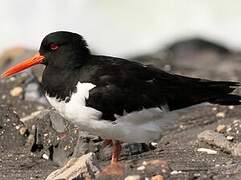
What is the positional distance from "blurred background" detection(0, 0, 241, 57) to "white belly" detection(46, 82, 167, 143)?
16674 mm

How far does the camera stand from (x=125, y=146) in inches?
272

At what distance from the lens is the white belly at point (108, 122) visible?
5.95 meters

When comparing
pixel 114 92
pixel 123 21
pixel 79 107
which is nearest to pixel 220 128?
pixel 114 92

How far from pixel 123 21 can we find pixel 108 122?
62.4 feet

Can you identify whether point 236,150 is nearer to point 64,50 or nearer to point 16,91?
point 64,50

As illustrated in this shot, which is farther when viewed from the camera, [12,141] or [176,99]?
[12,141]

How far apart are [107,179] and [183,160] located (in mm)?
1071

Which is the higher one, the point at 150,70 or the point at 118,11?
the point at 150,70

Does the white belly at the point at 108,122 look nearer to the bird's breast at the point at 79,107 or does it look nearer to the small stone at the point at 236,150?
the bird's breast at the point at 79,107

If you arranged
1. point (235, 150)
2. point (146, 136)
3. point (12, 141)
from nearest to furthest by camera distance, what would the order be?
point (146, 136) < point (235, 150) < point (12, 141)

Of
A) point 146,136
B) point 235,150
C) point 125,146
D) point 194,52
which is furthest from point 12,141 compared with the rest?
point 194,52

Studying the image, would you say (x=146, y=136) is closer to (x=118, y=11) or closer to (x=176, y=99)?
(x=176, y=99)

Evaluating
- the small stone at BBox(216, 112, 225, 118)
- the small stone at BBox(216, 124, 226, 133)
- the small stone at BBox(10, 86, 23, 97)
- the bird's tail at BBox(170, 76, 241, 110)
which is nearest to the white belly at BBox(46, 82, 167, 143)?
the bird's tail at BBox(170, 76, 241, 110)

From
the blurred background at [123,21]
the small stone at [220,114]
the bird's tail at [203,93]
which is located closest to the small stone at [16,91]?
the small stone at [220,114]
